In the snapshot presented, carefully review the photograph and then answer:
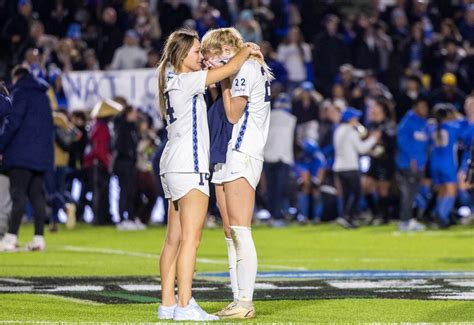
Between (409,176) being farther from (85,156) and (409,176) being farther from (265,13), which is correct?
(265,13)

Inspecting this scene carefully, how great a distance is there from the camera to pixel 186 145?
32.0 ft

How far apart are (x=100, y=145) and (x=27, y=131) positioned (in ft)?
26.7

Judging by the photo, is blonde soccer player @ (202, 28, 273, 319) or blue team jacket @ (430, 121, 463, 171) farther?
blue team jacket @ (430, 121, 463, 171)

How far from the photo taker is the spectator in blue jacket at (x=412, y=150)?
2316cm

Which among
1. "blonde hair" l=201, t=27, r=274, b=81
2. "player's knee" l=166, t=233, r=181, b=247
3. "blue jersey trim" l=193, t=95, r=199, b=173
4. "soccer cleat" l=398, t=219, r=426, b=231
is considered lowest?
"soccer cleat" l=398, t=219, r=426, b=231

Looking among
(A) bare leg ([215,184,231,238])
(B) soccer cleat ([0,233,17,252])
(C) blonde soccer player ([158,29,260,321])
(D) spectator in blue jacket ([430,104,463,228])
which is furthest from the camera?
(D) spectator in blue jacket ([430,104,463,228])

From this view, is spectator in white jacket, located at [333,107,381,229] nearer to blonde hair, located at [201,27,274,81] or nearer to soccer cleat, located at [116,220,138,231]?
soccer cleat, located at [116,220,138,231]

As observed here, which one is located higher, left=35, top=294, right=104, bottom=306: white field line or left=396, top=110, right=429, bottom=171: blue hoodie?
left=396, top=110, right=429, bottom=171: blue hoodie

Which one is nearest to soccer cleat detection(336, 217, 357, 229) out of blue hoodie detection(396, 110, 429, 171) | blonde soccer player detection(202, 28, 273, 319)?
blue hoodie detection(396, 110, 429, 171)

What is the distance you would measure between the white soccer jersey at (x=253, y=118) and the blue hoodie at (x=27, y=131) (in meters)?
7.13

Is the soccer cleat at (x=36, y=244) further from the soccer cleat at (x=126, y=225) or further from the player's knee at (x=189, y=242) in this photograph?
the player's knee at (x=189, y=242)

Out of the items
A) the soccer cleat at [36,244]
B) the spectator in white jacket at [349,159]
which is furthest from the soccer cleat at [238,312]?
the spectator in white jacket at [349,159]

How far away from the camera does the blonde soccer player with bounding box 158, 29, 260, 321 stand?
970 centimetres

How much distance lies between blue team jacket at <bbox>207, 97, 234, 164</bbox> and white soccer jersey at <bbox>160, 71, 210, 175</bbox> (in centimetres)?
30
